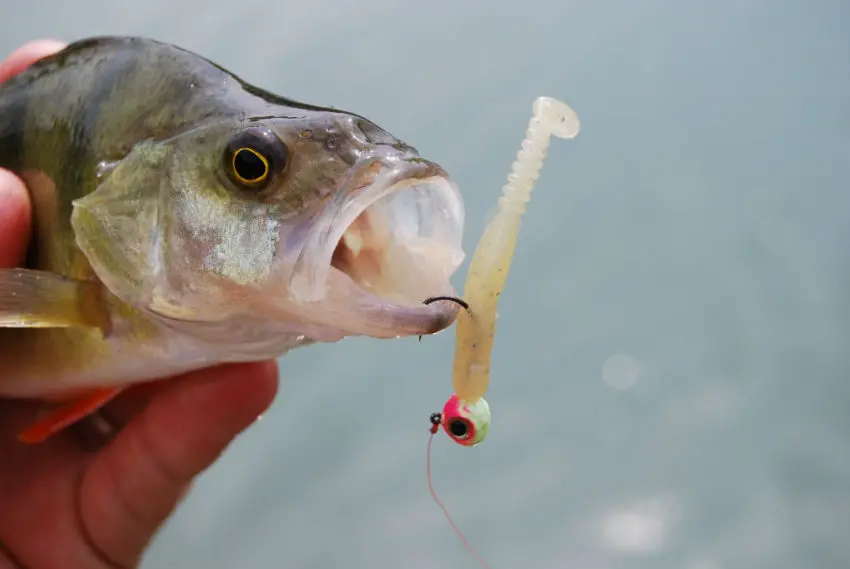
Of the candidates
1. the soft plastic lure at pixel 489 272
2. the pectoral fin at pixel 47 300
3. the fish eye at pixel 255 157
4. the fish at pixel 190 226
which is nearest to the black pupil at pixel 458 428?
the soft plastic lure at pixel 489 272

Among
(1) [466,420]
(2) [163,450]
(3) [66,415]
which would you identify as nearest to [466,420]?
(1) [466,420]

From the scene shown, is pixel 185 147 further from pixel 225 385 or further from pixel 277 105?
pixel 225 385

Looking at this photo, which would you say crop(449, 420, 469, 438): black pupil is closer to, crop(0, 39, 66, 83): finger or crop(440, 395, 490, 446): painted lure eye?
crop(440, 395, 490, 446): painted lure eye

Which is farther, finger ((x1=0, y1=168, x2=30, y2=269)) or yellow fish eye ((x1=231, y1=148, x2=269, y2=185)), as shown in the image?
finger ((x1=0, y1=168, x2=30, y2=269))

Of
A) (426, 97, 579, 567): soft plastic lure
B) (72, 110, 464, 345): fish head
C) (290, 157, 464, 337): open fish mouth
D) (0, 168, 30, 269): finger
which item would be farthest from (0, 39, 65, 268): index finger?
(426, 97, 579, 567): soft plastic lure

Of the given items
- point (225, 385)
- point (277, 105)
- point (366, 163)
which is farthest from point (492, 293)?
point (225, 385)

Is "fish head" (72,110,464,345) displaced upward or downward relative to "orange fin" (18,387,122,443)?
upward
